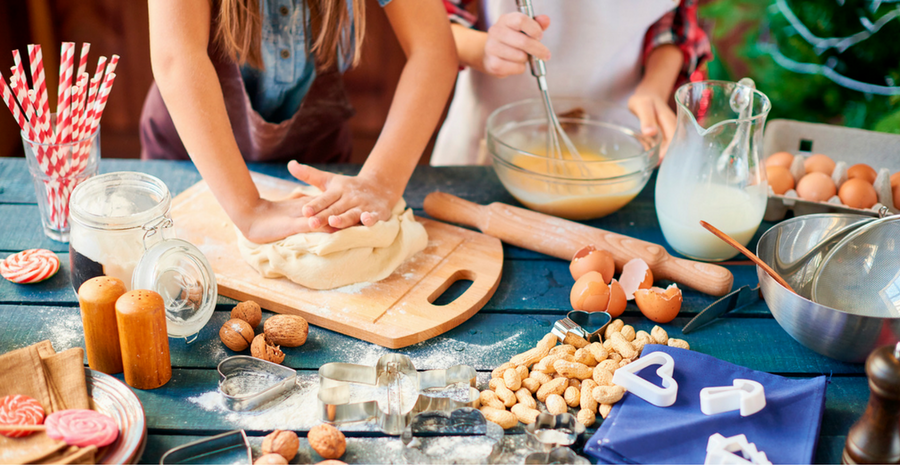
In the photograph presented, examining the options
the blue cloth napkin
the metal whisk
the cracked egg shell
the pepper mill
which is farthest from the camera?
the metal whisk

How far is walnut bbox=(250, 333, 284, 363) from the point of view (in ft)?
3.01

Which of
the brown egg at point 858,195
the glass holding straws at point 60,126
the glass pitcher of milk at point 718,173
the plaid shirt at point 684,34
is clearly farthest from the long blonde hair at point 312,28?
the brown egg at point 858,195

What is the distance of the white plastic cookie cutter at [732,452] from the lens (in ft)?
2.42

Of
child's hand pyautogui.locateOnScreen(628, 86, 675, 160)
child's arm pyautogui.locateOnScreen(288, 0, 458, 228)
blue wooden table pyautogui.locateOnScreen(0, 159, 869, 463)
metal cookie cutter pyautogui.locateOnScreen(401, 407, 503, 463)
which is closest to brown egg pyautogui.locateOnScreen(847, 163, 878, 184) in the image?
blue wooden table pyautogui.locateOnScreen(0, 159, 869, 463)

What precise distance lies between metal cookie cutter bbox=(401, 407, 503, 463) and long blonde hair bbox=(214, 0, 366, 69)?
73cm

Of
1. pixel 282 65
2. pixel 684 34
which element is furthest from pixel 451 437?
pixel 684 34

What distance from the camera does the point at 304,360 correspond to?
945 mm

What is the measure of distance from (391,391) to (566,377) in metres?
0.24

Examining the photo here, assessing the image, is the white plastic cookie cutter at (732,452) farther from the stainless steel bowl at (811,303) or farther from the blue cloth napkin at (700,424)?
the stainless steel bowl at (811,303)

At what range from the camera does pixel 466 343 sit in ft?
3.26

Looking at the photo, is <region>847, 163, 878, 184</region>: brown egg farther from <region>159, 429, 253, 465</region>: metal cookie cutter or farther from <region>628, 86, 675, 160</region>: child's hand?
<region>159, 429, 253, 465</region>: metal cookie cutter

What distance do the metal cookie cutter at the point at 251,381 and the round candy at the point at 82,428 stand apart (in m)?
0.14

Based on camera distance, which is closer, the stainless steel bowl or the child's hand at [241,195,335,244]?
the stainless steel bowl

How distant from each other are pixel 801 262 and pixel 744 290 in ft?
0.32
